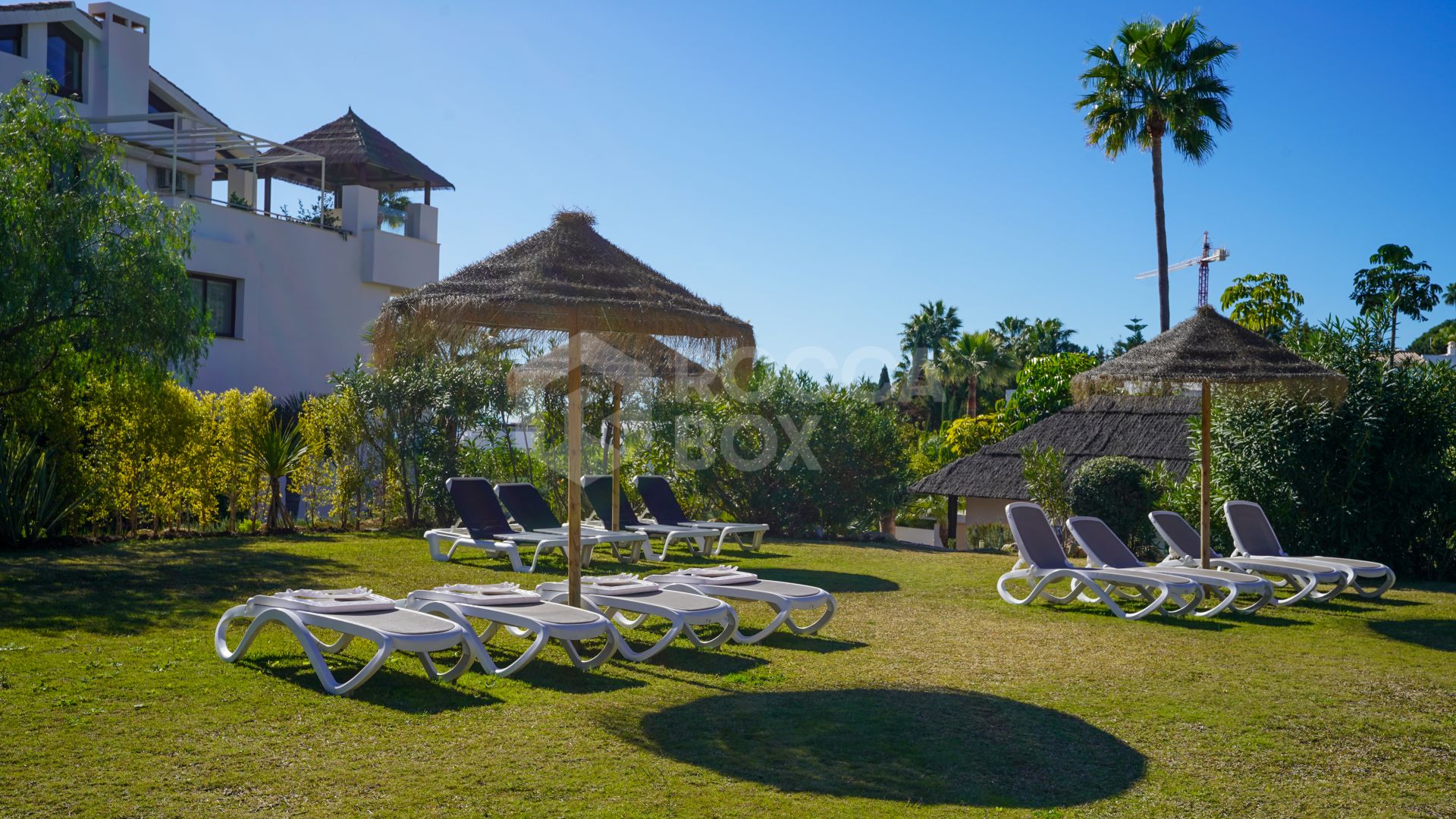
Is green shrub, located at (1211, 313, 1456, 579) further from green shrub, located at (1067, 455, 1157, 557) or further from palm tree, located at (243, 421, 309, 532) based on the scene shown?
palm tree, located at (243, 421, 309, 532)

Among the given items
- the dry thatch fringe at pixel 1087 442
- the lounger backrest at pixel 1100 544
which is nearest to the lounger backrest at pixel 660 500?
the lounger backrest at pixel 1100 544

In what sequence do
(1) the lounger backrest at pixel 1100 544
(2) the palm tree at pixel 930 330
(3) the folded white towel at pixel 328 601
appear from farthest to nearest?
(2) the palm tree at pixel 930 330
(1) the lounger backrest at pixel 1100 544
(3) the folded white towel at pixel 328 601

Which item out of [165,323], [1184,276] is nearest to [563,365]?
[165,323]

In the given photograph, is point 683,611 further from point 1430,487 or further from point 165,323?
point 1430,487

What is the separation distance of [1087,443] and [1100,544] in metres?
12.3

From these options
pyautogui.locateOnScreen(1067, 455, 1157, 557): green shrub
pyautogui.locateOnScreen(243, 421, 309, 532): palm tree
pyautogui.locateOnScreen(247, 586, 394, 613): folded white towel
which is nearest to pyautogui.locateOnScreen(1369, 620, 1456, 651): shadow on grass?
pyautogui.locateOnScreen(1067, 455, 1157, 557): green shrub

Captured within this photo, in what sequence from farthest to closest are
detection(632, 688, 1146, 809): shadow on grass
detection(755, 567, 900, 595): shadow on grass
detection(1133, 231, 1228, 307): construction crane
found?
1. detection(1133, 231, 1228, 307): construction crane
2. detection(755, 567, 900, 595): shadow on grass
3. detection(632, 688, 1146, 809): shadow on grass

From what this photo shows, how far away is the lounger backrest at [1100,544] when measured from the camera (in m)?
10.6

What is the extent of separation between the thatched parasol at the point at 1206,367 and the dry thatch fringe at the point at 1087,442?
9.21 meters

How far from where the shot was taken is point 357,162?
84.2ft

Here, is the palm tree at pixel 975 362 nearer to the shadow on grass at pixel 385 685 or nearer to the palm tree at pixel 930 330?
the palm tree at pixel 930 330

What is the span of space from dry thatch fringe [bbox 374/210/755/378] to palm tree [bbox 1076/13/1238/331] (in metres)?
23.7

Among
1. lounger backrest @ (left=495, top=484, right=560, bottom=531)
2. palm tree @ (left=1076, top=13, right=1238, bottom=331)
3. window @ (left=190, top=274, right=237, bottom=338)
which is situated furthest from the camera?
palm tree @ (left=1076, top=13, right=1238, bottom=331)

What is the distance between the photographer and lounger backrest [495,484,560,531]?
13891mm
